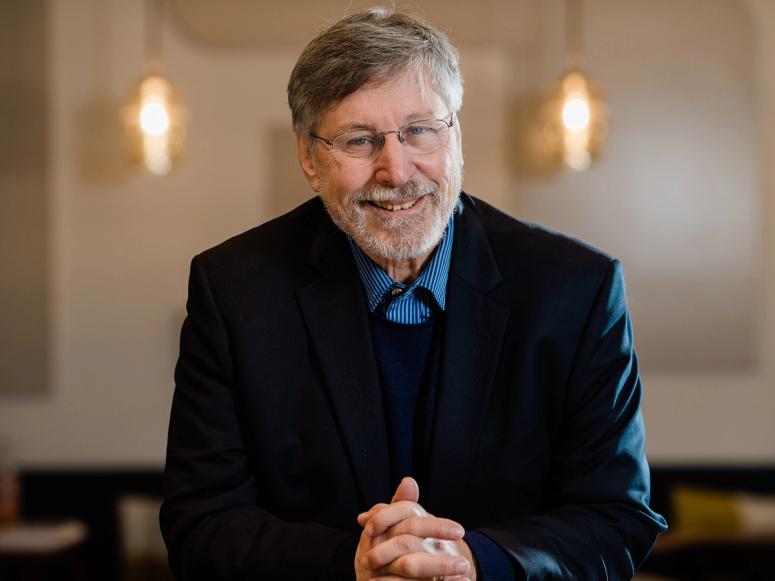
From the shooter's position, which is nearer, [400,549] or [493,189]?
[400,549]

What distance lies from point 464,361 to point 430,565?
0.34m

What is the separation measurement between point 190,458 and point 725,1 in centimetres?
430

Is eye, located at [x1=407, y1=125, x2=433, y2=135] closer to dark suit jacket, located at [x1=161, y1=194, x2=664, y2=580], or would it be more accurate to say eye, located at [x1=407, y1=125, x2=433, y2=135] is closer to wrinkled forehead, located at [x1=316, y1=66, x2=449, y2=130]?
wrinkled forehead, located at [x1=316, y1=66, x2=449, y2=130]

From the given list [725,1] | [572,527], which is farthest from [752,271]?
[572,527]

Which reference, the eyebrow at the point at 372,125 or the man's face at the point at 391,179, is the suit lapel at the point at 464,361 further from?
the eyebrow at the point at 372,125

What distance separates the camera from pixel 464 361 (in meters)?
1.60

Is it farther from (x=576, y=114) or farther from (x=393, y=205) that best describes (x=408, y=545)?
(x=576, y=114)

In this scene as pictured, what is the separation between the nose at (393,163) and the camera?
154 cm

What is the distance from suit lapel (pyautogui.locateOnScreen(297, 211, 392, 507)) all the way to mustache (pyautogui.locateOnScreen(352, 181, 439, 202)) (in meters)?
0.15

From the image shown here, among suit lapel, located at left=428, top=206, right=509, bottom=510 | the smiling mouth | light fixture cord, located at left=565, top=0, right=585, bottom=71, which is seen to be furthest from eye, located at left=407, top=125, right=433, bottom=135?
light fixture cord, located at left=565, top=0, right=585, bottom=71

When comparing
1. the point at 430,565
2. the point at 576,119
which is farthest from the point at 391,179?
the point at 576,119

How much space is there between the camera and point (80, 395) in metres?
5.04

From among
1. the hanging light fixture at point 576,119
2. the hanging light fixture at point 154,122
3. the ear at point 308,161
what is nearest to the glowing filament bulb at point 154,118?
the hanging light fixture at point 154,122

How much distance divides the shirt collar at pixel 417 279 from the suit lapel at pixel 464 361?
0.7 inches
